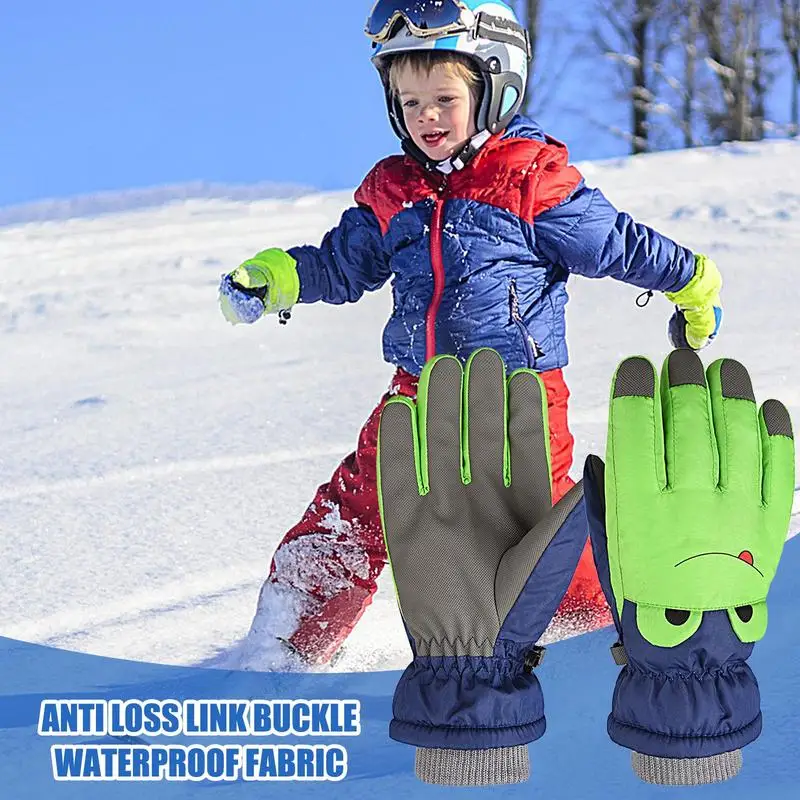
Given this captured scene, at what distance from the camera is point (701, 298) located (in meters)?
2.52

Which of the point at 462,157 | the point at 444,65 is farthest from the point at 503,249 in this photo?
the point at 444,65

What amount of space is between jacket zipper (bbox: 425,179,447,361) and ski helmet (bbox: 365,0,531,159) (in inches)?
5.9

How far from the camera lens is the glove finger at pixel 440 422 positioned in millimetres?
1889

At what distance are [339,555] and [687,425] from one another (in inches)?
42.6

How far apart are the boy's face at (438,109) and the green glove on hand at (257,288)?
43cm

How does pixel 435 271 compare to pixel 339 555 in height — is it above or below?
above

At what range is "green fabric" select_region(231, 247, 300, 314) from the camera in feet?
8.21

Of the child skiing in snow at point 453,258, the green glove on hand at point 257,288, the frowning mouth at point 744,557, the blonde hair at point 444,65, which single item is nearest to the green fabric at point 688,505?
the frowning mouth at point 744,557

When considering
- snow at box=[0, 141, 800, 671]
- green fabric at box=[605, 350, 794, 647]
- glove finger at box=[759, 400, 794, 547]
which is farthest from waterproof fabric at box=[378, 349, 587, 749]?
snow at box=[0, 141, 800, 671]

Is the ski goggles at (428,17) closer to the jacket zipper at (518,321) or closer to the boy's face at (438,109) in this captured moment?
the boy's face at (438,109)

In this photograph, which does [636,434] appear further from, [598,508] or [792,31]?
[792,31]

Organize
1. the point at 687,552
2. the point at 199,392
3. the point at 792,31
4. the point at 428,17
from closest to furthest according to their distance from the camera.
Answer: the point at 687,552, the point at 428,17, the point at 199,392, the point at 792,31

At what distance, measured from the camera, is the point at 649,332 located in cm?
485

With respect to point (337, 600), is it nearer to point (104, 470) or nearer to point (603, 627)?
point (603, 627)
